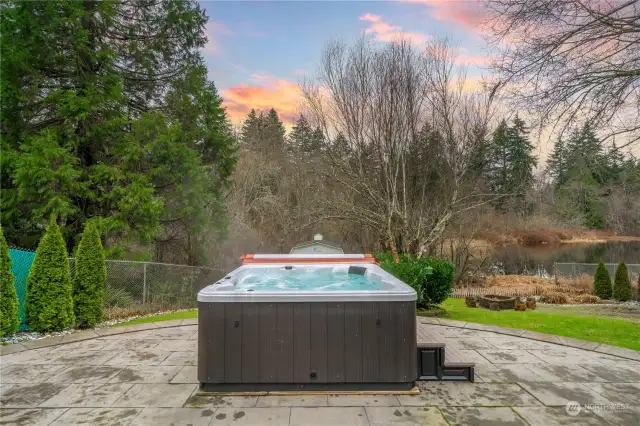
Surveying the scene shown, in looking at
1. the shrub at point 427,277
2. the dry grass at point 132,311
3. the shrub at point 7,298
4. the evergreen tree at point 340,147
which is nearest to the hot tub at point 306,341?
the shrub at point 427,277

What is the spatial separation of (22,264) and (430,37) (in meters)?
8.79

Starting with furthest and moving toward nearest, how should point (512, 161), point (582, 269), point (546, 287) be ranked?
point (582, 269)
point (546, 287)
point (512, 161)

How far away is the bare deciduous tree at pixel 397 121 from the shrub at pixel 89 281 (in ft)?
17.9

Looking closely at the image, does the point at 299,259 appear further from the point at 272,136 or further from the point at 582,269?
the point at 272,136

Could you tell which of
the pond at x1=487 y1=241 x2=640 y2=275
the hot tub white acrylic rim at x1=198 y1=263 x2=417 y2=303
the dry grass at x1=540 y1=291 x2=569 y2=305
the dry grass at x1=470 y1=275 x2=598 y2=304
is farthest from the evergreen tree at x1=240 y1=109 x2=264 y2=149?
the hot tub white acrylic rim at x1=198 y1=263 x2=417 y2=303

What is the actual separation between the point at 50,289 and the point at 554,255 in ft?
70.1

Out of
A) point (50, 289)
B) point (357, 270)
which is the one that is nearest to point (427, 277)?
point (357, 270)

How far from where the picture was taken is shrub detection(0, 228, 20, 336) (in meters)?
4.27

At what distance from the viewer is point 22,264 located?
498 cm

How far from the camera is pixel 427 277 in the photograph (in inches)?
242

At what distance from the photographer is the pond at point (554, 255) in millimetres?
15820

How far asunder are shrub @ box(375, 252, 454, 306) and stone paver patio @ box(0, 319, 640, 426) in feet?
6.40

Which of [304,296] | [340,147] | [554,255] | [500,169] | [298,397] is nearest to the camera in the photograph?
[298,397]

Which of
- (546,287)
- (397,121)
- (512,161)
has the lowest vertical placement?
(546,287)
